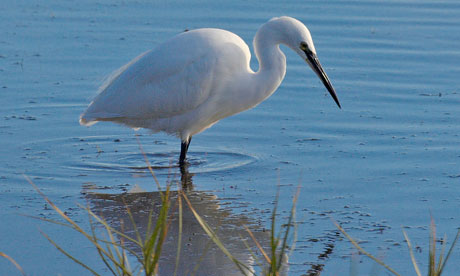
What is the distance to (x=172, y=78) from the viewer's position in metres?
6.45

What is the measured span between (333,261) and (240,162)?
6.93 feet

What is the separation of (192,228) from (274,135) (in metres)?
2.30

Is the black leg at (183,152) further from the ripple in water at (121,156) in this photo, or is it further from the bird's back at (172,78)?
the bird's back at (172,78)

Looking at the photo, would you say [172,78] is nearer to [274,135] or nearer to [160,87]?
[160,87]

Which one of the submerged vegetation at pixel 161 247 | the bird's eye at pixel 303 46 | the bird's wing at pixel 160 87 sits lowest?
the submerged vegetation at pixel 161 247

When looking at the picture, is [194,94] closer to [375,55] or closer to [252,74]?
[252,74]

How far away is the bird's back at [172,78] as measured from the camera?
249 inches

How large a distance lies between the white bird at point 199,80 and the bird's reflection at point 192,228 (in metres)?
0.52

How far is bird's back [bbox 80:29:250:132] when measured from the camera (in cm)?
632

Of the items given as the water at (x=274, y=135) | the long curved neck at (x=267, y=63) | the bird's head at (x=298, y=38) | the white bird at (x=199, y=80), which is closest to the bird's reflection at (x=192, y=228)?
the water at (x=274, y=135)

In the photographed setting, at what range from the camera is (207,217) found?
214 inches

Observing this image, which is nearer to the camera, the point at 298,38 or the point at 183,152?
the point at 298,38

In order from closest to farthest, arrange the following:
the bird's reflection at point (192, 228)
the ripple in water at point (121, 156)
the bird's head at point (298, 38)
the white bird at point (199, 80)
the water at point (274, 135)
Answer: the bird's reflection at point (192, 228)
the water at point (274, 135)
the bird's head at point (298, 38)
the white bird at point (199, 80)
the ripple in water at point (121, 156)

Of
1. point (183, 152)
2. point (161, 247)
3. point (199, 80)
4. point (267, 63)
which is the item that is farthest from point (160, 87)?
point (161, 247)
